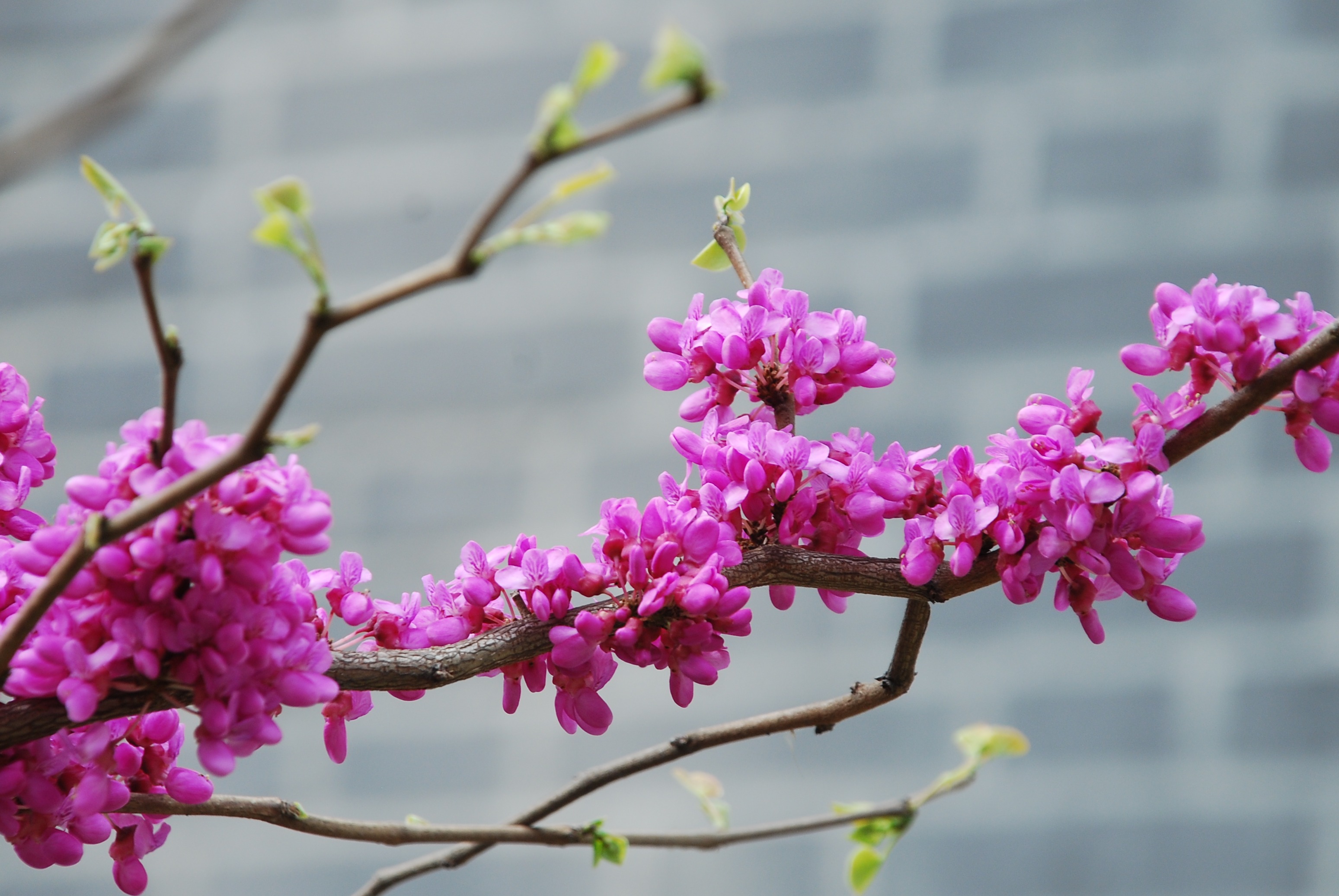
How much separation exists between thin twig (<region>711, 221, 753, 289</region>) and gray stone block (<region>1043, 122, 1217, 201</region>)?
0.84 m

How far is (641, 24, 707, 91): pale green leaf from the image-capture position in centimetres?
16

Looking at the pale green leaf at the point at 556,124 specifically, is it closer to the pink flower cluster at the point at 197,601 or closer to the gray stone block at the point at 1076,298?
the pink flower cluster at the point at 197,601

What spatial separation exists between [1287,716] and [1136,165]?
20.4 inches

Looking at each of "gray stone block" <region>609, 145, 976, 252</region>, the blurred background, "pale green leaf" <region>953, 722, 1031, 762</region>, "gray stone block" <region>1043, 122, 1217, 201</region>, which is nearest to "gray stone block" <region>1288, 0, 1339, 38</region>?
the blurred background

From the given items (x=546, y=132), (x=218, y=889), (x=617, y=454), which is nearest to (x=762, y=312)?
(x=546, y=132)

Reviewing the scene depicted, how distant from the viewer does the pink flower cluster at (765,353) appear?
294mm

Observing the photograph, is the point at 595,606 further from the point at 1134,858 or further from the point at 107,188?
the point at 1134,858

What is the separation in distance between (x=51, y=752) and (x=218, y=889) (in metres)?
0.99

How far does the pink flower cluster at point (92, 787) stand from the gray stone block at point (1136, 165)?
0.98 metres

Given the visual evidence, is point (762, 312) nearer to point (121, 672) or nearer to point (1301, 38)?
point (121, 672)

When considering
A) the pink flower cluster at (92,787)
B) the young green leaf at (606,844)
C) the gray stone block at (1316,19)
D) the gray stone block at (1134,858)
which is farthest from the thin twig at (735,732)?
the gray stone block at (1316,19)

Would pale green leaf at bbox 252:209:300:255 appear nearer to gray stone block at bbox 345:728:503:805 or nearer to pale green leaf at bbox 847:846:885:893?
pale green leaf at bbox 847:846:885:893

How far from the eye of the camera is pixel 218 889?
1.13m

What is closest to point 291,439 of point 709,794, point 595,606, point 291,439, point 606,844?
point 291,439
